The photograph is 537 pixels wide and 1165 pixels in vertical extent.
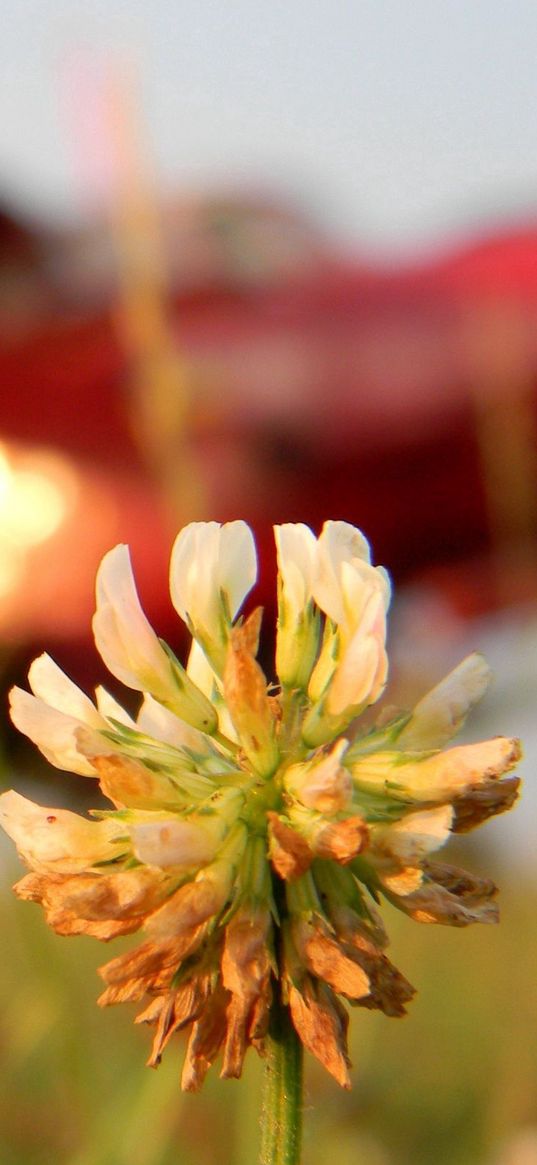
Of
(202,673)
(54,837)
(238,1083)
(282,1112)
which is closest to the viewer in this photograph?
(282,1112)

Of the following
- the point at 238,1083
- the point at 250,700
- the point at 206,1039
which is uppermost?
the point at 250,700

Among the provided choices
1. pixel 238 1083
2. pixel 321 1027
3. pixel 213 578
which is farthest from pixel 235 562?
pixel 238 1083

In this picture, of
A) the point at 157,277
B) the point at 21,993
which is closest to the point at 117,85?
the point at 157,277

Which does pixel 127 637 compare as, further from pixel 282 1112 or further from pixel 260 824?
pixel 282 1112

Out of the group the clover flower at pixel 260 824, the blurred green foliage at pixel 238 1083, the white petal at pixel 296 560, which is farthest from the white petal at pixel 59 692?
the blurred green foliage at pixel 238 1083

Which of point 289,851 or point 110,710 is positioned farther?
point 110,710

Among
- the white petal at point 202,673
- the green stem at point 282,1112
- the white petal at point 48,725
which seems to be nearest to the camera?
the green stem at point 282,1112

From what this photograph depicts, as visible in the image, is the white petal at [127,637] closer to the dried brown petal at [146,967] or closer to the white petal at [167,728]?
the white petal at [167,728]

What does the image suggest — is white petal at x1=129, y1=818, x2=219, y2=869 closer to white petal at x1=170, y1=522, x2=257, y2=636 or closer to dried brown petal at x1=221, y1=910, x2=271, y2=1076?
dried brown petal at x1=221, y1=910, x2=271, y2=1076
